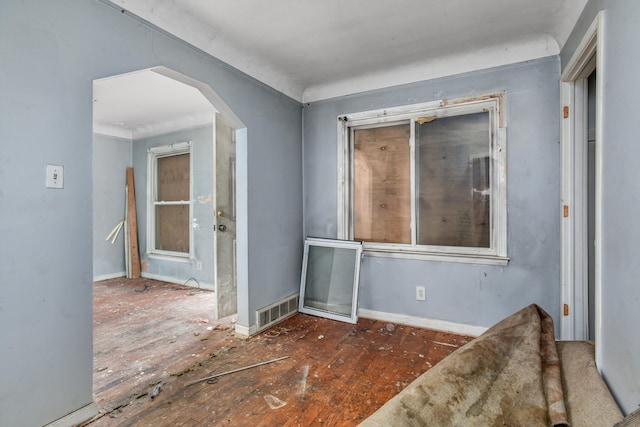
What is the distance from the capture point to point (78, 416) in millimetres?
1586

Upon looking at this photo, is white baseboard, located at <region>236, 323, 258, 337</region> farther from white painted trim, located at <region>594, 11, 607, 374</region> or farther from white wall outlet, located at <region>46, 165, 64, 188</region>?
white painted trim, located at <region>594, 11, 607, 374</region>

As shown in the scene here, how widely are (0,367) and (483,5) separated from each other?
3.38 m

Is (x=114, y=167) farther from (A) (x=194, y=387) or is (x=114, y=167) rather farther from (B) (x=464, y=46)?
Result: (B) (x=464, y=46)

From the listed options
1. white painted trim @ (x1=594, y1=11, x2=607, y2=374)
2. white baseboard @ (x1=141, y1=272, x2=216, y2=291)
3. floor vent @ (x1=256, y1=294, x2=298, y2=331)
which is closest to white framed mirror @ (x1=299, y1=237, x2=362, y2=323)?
floor vent @ (x1=256, y1=294, x2=298, y2=331)

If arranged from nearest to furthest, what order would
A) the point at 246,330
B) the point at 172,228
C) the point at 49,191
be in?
the point at 49,191, the point at 246,330, the point at 172,228

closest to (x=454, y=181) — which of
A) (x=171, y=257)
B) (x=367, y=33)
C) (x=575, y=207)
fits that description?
(x=575, y=207)

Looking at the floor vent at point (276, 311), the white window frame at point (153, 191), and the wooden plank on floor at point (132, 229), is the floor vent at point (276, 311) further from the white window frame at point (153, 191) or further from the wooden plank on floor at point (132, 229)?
the wooden plank on floor at point (132, 229)

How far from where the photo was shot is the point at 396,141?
122 inches

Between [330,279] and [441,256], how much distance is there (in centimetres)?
117

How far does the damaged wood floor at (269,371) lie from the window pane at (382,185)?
0.96m

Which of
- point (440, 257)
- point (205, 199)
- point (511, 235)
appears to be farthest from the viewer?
point (205, 199)

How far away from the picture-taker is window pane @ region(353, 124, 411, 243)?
3.06 m

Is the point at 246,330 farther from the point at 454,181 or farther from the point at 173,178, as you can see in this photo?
the point at 173,178

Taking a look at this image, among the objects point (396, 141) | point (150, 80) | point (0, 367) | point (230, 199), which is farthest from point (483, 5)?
point (0, 367)
